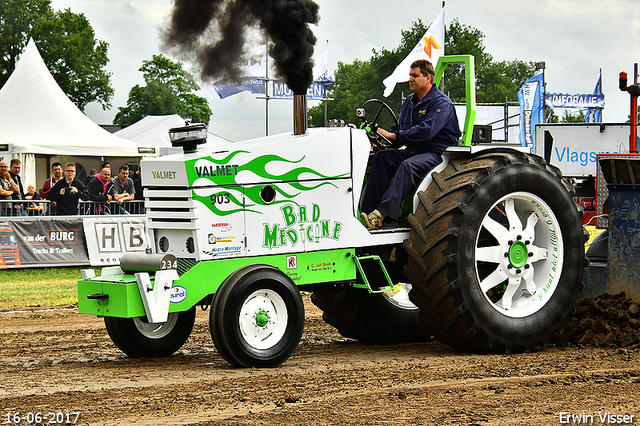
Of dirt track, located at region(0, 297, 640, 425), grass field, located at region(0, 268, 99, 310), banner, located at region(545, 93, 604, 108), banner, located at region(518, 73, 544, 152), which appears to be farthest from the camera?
banner, located at region(545, 93, 604, 108)

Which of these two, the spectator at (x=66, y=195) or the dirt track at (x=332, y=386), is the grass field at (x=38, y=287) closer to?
the spectator at (x=66, y=195)

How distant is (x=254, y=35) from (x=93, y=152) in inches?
613

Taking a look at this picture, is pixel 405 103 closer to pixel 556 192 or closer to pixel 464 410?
pixel 556 192

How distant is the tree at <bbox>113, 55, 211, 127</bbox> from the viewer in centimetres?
6275

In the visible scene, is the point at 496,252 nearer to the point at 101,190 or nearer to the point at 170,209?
the point at 170,209

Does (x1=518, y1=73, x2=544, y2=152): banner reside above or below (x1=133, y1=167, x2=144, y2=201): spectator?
above

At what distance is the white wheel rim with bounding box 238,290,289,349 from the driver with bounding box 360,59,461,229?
3.61 feet

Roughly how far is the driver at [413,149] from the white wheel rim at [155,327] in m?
1.66

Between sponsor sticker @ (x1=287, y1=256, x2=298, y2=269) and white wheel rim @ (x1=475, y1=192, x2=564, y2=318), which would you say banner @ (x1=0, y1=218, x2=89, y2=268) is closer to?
sponsor sticker @ (x1=287, y1=256, x2=298, y2=269)

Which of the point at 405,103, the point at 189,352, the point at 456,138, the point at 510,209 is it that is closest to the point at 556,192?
the point at 510,209

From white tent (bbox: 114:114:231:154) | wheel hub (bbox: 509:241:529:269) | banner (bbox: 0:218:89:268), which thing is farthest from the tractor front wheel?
white tent (bbox: 114:114:231:154)

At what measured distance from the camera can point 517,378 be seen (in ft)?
16.5

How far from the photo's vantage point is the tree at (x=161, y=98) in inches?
2470

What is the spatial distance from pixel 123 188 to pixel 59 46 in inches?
1690
